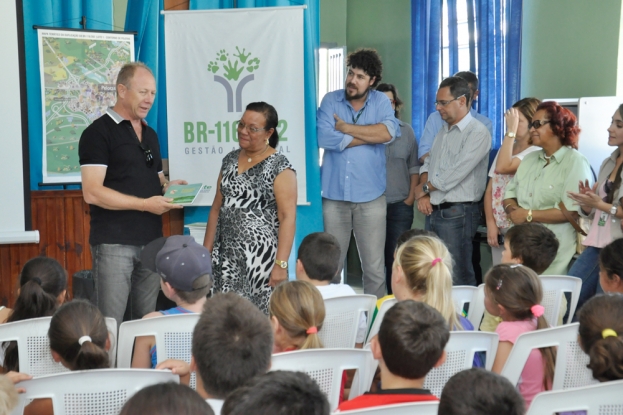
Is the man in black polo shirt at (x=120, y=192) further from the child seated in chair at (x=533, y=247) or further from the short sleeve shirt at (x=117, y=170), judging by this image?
the child seated in chair at (x=533, y=247)

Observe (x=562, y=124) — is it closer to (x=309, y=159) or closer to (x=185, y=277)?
(x=309, y=159)

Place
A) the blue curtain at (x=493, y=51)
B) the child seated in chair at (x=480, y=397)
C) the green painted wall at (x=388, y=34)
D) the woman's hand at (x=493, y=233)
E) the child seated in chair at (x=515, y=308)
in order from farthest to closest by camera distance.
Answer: the green painted wall at (x=388, y=34) → the blue curtain at (x=493, y=51) → the woman's hand at (x=493, y=233) → the child seated in chair at (x=515, y=308) → the child seated in chair at (x=480, y=397)

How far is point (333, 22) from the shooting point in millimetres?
7289

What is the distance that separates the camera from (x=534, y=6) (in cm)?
520

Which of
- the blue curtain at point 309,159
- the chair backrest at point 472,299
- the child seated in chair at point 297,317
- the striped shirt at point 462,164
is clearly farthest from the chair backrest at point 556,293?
the blue curtain at point 309,159

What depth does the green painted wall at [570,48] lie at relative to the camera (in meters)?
4.52

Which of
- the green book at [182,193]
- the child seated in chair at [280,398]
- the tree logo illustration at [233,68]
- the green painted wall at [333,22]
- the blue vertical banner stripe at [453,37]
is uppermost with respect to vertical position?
the green painted wall at [333,22]

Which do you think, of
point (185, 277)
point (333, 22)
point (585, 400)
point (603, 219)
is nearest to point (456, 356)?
point (585, 400)

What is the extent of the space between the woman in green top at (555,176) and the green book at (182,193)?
192 centimetres

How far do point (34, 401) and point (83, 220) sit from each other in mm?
2877

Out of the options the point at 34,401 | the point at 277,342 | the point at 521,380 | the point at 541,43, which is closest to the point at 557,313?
the point at 521,380

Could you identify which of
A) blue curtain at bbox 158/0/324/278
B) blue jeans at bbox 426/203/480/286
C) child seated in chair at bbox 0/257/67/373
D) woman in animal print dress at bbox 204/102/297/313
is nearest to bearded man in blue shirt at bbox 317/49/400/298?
blue curtain at bbox 158/0/324/278

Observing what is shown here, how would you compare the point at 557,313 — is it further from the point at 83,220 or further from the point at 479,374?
the point at 83,220

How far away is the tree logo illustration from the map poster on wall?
0.66 metres
